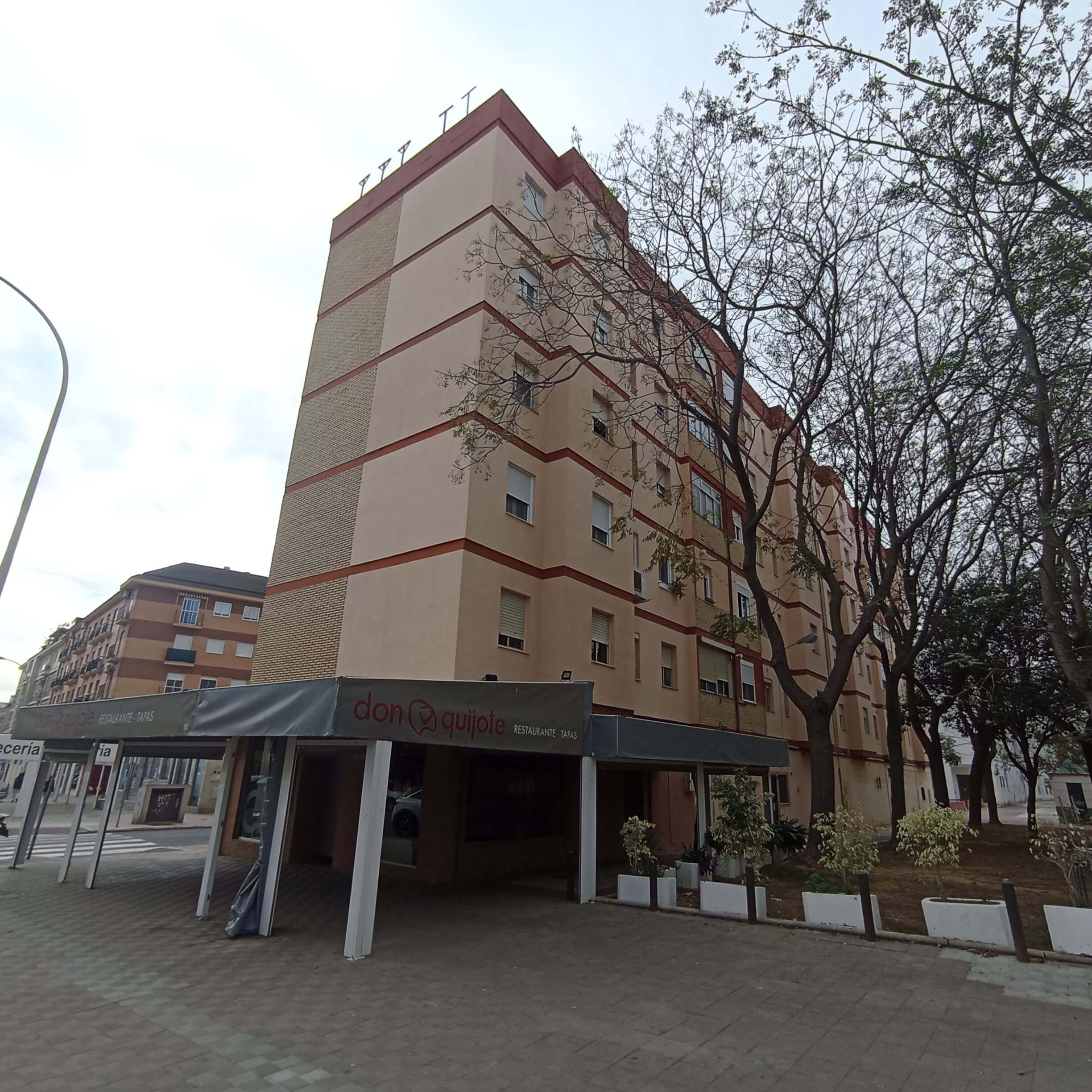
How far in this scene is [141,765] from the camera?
150 feet

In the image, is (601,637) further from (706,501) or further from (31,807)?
(31,807)

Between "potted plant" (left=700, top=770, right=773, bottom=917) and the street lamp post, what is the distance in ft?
41.0

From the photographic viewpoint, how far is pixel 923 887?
13016 mm

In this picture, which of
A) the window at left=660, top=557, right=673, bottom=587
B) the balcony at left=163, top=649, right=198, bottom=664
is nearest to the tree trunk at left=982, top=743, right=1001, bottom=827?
the window at left=660, top=557, right=673, bottom=587

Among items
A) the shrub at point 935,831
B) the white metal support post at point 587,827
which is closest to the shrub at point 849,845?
the shrub at point 935,831

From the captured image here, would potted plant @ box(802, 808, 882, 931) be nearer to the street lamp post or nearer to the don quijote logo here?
the don quijote logo

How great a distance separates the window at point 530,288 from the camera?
18719 mm

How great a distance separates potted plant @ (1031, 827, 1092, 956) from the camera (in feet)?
25.5

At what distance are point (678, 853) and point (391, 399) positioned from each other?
15.1 m

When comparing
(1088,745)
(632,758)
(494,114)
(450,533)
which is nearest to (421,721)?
(632,758)

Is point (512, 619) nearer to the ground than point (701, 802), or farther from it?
farther from it

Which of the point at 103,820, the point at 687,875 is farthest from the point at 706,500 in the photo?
the point at 103,820

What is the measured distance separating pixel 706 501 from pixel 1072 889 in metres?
18.4

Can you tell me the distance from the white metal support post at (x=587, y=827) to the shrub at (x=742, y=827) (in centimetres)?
256
